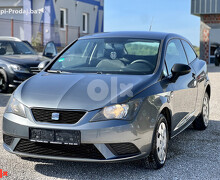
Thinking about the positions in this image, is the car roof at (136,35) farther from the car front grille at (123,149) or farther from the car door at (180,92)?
the car front grille at (123,149)

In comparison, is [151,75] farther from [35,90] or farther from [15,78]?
[15,78]

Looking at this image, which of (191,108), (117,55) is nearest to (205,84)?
(191,108)

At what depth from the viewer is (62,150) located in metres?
4.06

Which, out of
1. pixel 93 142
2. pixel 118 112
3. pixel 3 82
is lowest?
pixel 3 82

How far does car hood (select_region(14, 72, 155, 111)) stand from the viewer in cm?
407

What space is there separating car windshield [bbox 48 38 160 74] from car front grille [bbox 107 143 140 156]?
3.60 feet

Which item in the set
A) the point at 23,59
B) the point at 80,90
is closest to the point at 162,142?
the point at 80,90

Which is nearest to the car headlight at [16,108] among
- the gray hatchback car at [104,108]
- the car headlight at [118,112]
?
the gray hatchback car at [104,108]

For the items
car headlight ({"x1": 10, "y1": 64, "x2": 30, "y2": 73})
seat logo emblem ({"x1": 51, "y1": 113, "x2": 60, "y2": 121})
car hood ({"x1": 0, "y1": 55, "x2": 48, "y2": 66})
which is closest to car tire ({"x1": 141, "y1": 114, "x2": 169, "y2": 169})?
seat logo emblem ({"x1": 51, "y1": 113, "x2": 60, "y2": 121})

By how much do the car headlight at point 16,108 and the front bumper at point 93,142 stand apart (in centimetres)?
5

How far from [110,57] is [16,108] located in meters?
1.52

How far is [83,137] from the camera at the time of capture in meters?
3.92

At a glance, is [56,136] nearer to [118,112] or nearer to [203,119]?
[118,112]

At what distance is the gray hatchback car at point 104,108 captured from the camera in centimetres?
397
